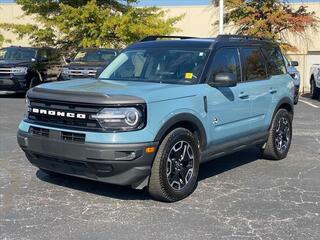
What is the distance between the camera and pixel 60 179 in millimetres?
6246

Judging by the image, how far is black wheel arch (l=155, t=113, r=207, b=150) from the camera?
5.21m

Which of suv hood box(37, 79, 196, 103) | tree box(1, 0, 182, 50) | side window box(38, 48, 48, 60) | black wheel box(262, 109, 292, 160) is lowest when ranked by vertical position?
black wheel box(262, 109, 292, 160)

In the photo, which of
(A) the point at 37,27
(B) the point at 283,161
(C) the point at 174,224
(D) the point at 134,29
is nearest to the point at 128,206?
(C) the point at 174,224

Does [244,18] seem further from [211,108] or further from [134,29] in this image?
[211,108]

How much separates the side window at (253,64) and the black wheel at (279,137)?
734 millimetres

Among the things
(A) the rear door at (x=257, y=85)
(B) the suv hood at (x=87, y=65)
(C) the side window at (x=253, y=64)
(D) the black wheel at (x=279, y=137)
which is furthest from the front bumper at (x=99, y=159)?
(B) the suv hood at (x=87, y=65)

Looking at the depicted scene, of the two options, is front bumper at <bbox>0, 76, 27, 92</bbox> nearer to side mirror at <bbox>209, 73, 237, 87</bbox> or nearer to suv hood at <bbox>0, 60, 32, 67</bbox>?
suv hood at <bbox>0, 60, 32, 67</bbox>

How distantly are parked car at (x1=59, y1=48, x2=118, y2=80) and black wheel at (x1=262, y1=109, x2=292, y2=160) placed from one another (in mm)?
7910

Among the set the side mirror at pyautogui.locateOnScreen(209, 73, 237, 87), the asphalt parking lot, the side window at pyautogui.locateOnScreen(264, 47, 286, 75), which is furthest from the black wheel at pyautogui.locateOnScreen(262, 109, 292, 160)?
the side mirror at pyautogui.locateOnScreen(209, 73, 237, 87)

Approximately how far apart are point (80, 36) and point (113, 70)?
685 inches

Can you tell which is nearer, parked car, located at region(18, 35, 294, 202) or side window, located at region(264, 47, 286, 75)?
parked car, located at region(18, 35, 294, 202)

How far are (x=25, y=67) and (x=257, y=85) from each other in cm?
1133

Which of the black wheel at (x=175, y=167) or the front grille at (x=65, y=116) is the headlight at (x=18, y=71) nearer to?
the front grille at (x=65, y=116)

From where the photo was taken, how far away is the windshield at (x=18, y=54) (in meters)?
17.4
